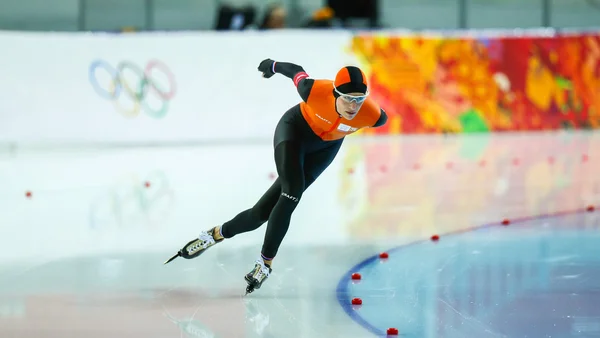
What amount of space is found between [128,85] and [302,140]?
708cm

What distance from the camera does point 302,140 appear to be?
4.27 metres

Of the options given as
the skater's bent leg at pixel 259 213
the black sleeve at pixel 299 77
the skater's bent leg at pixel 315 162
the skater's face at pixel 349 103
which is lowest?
the skater's bent leg at pixel 259 213

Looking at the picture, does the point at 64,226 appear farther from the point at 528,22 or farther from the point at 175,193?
the point at 528,22

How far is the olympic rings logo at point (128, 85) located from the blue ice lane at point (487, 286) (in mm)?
6330

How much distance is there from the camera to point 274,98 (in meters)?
11.4

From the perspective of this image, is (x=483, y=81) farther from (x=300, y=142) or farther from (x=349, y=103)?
(x=349, y=103)

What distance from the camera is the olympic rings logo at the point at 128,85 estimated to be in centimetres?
1091

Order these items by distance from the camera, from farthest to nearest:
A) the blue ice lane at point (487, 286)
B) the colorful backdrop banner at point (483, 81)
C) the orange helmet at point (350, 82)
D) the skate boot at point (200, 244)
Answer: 1. the colorful backdrop banner at point (483, 81)
2. the skate boot at point (200, 244)
3. the orange helmet at point (350, 82)
4. the blue ice lane at point (487, 286)

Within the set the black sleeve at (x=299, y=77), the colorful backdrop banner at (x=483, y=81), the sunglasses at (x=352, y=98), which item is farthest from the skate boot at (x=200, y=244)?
the colorful backdrop banner at (x=483, y=81)

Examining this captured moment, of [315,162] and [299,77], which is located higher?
[299,77]

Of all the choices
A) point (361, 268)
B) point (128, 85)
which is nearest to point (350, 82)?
point (361, 268)

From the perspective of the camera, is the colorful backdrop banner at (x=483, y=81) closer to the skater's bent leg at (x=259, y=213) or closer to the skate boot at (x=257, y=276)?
the skater's bent leg at (x=259, y=213)

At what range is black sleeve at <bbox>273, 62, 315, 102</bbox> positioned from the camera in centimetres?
421

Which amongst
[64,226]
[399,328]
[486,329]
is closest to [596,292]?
[486,329]
